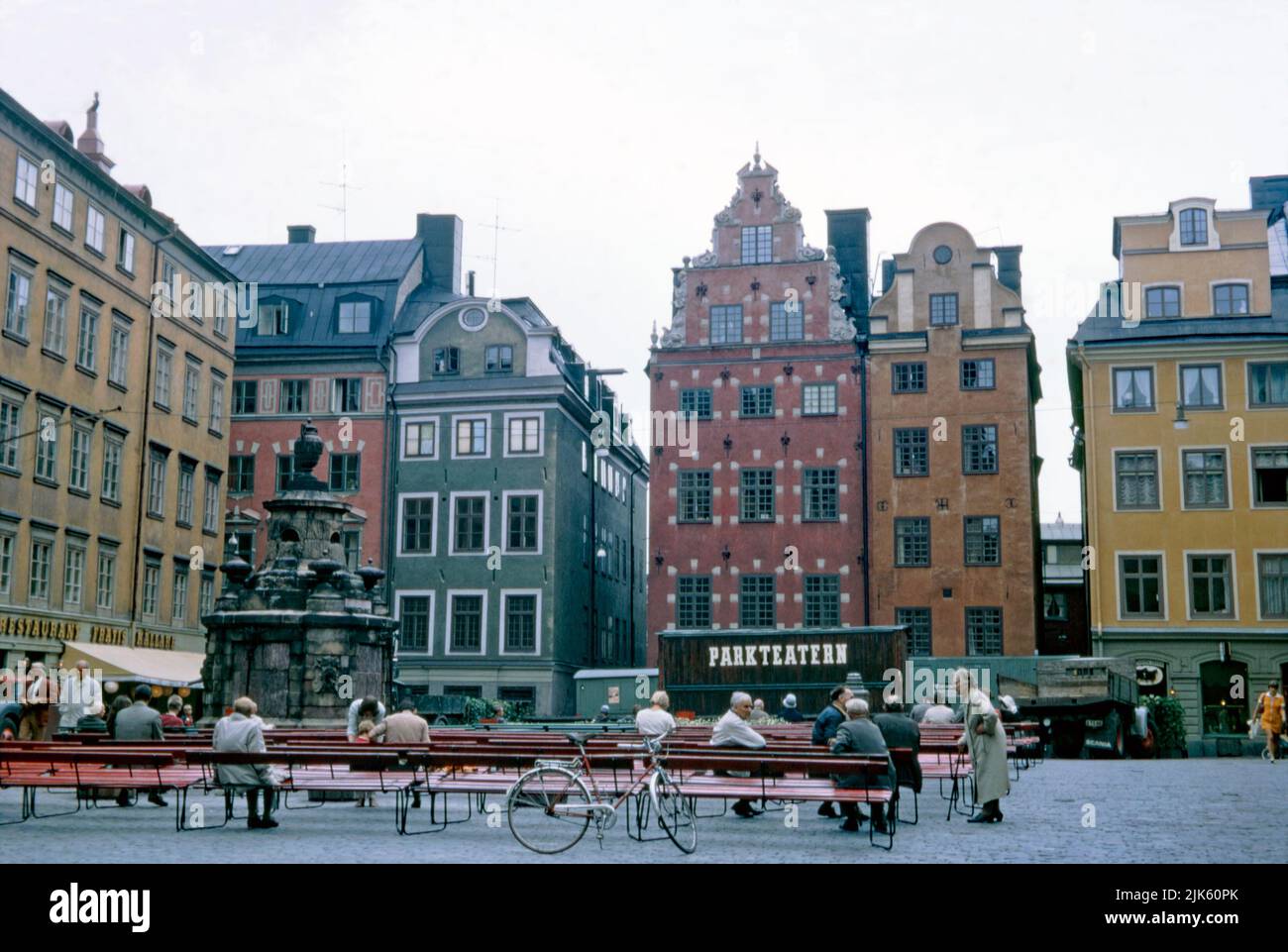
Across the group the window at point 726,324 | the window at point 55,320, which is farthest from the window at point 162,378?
the window at point 726,324

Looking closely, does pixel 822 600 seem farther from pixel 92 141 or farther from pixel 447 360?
pixel 92 141

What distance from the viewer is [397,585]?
52281 millimetres

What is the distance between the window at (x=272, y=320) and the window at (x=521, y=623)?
1343 cm

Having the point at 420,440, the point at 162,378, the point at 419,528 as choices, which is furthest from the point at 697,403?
the point at 162,378

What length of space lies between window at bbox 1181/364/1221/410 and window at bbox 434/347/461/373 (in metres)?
24.4

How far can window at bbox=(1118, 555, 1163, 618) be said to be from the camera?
46.8 m

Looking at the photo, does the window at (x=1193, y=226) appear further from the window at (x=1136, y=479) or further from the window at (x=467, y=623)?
the window at (x=467, y=623)

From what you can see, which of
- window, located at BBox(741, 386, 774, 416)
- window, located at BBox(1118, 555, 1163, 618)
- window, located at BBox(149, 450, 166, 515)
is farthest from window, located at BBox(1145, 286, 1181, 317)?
window, located at BBox(149, 450, 166, 515)

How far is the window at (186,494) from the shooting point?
47406 millimetres

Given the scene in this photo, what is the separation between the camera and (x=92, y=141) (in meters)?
45.0

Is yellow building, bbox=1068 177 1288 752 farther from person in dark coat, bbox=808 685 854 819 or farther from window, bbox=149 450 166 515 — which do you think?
person in dark coat, bbox=808 685 854 819

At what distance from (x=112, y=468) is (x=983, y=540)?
86.5 feet
